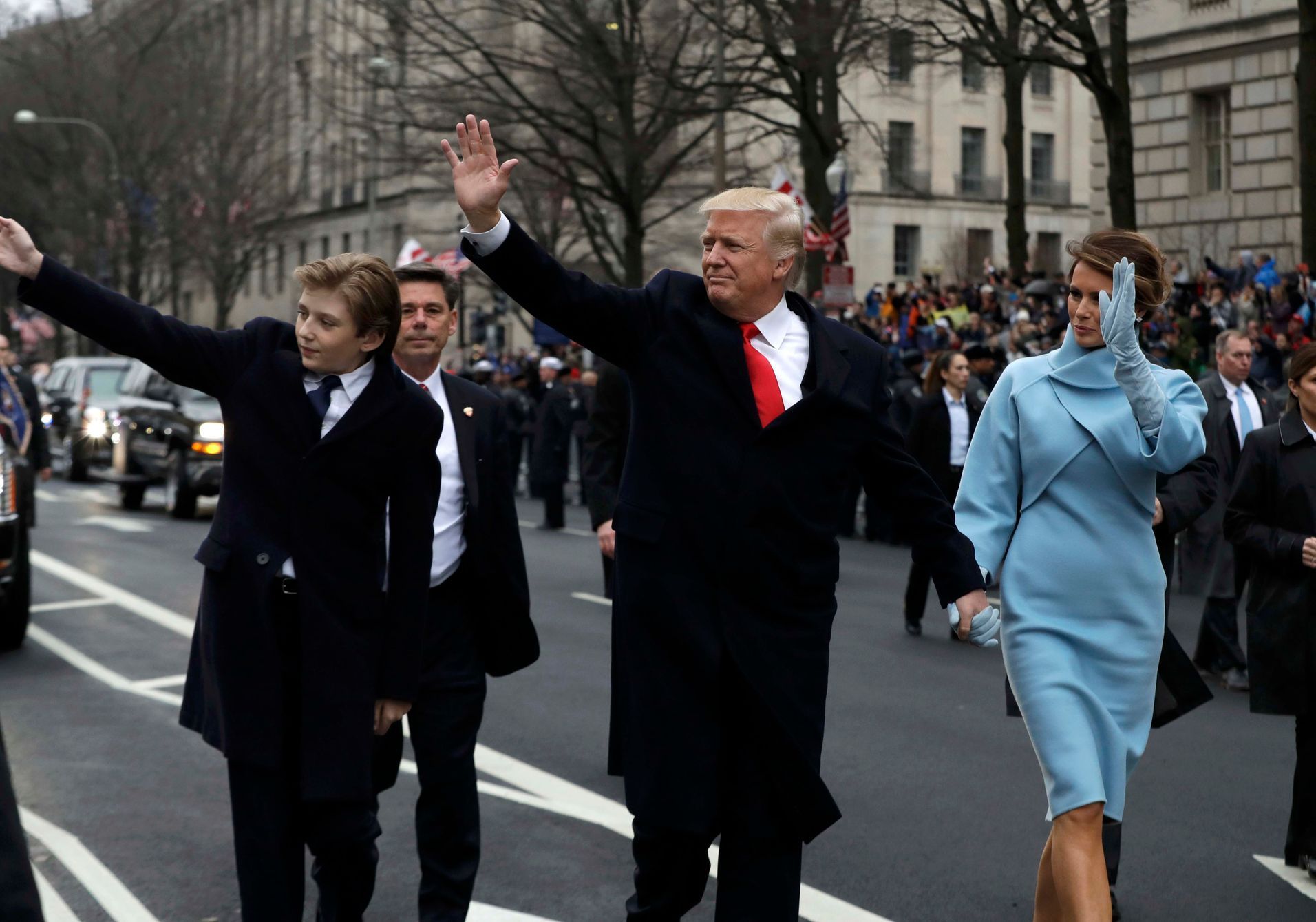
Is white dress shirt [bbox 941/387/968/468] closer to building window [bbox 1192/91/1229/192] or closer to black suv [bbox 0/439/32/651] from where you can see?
black suv [bbox 0/439/32/651]

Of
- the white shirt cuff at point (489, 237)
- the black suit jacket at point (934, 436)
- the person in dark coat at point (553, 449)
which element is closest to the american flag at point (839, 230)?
the person in dark coat at point (553, 449)

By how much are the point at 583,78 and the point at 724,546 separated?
25749 mm

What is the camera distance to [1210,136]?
102 ft

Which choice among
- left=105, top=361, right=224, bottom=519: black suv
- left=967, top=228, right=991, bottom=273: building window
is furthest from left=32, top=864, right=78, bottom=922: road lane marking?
left=967, top=228, right=991, bottom=273: building window

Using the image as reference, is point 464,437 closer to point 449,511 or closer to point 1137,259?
point 449,511

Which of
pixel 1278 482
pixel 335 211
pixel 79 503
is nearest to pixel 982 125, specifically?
pixel 335 211

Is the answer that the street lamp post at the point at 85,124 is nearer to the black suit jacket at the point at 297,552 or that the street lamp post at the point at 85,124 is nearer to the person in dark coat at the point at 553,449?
the person in dark coat at the point at 553,449

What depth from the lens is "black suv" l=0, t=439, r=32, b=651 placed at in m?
10.7

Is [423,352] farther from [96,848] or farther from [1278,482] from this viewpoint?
[1278,482]

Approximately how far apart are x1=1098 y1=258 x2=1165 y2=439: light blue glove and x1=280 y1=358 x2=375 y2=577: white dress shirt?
1838 millimetres

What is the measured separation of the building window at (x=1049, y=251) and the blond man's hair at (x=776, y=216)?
191 ft

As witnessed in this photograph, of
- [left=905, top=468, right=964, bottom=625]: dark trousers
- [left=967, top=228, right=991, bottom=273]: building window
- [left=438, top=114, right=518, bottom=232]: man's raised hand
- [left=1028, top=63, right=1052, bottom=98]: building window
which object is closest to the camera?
[left=438, top=114, right=518, bottom=232]: man's raised hand

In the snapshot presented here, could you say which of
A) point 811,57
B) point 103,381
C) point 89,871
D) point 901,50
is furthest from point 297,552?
point 103,381

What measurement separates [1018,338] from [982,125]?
160 ft
